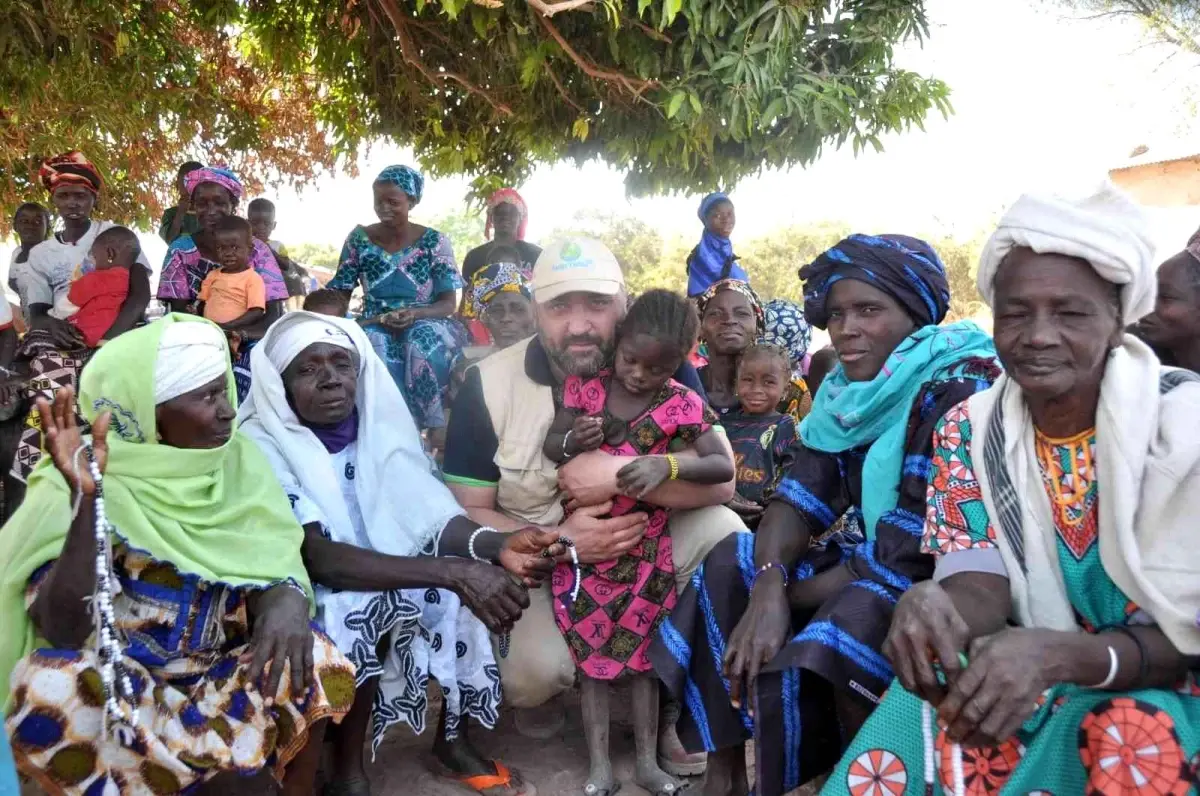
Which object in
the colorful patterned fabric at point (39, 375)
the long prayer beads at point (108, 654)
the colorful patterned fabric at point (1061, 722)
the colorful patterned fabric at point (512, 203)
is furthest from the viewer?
the colorful patterned fabric at point (512, 203)

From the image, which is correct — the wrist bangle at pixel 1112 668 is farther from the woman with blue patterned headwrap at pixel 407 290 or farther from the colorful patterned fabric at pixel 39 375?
the colorful patterned fabric at pixel 39 375

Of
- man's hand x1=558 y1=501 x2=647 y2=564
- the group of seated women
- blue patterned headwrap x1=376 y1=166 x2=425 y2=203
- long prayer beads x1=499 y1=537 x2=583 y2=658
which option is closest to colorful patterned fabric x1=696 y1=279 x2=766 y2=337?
blue patterned headwrap x1=376 y1=166 x2=425 y2=203

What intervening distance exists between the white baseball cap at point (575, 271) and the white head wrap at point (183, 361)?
127cm

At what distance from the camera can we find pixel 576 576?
10.5 feet

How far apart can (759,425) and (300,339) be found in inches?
95.0

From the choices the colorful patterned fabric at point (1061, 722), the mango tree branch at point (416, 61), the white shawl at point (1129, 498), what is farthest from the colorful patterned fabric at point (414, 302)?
the white shawl at point (1129, 498)

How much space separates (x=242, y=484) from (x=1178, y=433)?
8.61 feet

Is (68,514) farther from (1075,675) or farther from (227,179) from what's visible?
(227,179)

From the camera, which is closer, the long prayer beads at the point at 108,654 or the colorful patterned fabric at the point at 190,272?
the long prayer beads at the point at 108,654

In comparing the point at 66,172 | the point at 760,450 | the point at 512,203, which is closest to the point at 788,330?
the point at 760,450

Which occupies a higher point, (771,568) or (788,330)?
(788,330)

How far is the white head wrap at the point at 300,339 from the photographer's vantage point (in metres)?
3.11

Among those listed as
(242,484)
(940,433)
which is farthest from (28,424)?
(940,433)

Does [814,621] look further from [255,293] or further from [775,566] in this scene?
[255,293]
